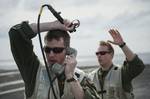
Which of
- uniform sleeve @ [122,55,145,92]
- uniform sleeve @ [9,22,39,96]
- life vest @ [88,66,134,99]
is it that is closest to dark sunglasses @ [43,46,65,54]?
uniform sleeve @ [9,22,39,96]

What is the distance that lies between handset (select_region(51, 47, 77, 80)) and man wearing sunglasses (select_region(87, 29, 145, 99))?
2.83 m

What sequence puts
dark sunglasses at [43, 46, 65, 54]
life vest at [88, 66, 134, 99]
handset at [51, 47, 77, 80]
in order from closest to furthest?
handset at [51, 47, 77, 80] < dark sunglasses at [43, 46, 65, 54] < life vest at [88, 66, 134, 99]

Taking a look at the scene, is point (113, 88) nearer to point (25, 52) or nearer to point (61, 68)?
point (61, 68)

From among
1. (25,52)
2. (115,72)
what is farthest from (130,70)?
(25,52)

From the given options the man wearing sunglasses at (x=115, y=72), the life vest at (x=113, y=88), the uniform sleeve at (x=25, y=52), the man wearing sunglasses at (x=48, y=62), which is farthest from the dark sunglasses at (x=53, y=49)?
the life vest at (x=113, y=88)

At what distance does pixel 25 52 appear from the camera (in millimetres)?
A: 4629

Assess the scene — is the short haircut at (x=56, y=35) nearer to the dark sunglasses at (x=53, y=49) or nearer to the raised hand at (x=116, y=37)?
the dark sunglasses at (x=53, y=49)

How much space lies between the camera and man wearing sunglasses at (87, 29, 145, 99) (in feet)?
25.3

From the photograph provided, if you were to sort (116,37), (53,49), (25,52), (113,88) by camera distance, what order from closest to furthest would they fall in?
(25,52) → (53,49) → (116,37) → (113,88)

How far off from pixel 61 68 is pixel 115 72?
147 inches

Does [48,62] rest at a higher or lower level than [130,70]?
higher

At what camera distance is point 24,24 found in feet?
15.0

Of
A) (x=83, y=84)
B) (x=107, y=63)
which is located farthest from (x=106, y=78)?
(x=83, y=84)

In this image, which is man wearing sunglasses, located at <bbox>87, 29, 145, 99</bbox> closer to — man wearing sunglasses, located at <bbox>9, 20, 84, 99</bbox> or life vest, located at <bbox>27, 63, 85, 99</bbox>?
man wearing sunglasses, located at <bbox>9, 20, 84, 99</bbox>
